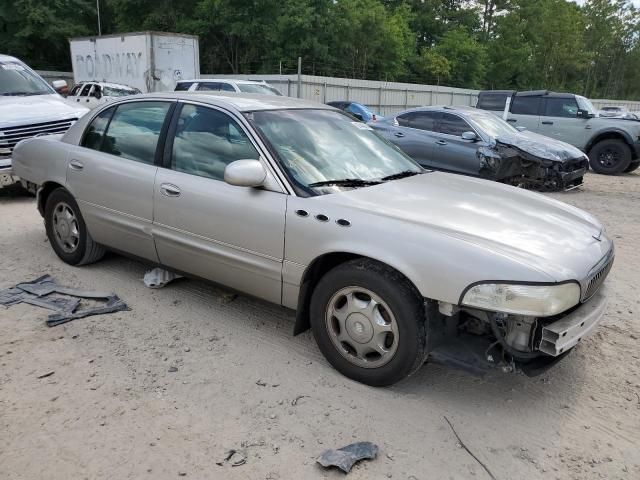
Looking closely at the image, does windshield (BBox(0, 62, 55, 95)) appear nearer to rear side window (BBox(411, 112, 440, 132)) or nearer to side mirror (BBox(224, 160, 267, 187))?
rear side window (BBox(411, 112, 440, 132))

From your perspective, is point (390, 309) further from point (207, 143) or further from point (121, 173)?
point (121, 173)

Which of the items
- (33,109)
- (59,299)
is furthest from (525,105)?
(59,299)

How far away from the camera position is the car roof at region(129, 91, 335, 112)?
12.4 ft

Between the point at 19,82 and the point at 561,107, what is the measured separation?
11.9 metres

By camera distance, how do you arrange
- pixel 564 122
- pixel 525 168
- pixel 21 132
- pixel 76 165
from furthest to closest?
pixel 564 122 < pixel 525 168 < pixel 21 132 < pixel 76 165

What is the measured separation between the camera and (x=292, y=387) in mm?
3137

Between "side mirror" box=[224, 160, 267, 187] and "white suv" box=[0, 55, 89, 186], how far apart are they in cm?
469

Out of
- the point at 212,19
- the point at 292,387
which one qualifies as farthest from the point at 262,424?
the point at 212,19

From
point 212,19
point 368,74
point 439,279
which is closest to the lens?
point 439,279

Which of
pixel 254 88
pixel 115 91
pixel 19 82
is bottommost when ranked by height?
pixel 115 91

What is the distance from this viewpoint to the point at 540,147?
A: 30.7 feet

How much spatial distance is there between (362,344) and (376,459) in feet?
2.26

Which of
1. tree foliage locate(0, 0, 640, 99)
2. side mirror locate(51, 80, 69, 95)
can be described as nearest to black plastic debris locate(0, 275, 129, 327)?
side mirror locate(51, 80, 69, 95)

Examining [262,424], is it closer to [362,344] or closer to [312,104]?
[362,344]
